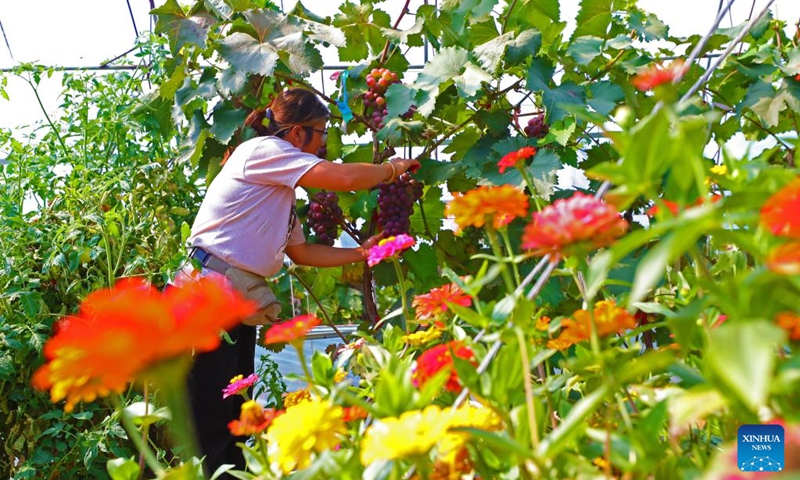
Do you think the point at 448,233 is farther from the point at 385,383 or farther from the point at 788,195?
the point at 788,195

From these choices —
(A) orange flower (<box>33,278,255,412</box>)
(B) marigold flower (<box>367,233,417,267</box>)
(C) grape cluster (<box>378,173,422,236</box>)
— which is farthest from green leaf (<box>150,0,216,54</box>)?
(A) orange flower (<box>33,278,255,412</box>)

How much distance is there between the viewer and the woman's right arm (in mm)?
1691

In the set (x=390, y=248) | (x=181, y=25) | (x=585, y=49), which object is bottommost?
(x=390, y=248)

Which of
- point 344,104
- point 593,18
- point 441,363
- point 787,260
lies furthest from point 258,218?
point 787,260

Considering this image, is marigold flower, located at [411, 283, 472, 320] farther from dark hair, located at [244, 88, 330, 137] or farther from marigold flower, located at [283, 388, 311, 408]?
dark hair, located at [244, 88, 330, 137]

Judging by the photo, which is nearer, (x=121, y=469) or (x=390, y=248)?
(x=121, y=469)

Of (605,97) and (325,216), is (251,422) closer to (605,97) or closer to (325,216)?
(605,97)

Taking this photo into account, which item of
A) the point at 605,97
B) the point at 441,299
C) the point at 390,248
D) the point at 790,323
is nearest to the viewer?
the point at 790,323

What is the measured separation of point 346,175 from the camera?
1690 mm

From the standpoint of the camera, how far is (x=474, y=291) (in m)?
0.72

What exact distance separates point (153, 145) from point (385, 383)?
5.51 ft

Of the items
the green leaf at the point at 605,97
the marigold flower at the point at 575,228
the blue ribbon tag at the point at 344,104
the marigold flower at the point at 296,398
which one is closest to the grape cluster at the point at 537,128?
the green leaf at the point at 605,97

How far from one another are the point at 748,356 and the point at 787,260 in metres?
0.06

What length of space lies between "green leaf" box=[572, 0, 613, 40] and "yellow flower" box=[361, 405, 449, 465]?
1537mm
